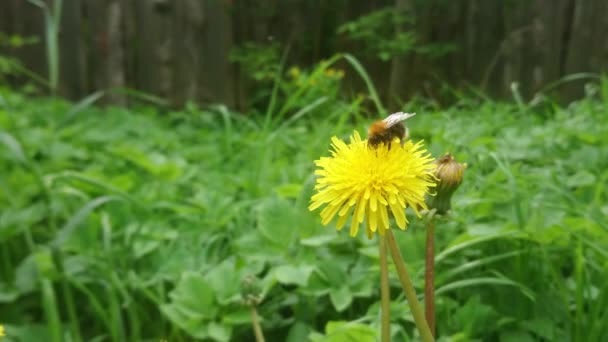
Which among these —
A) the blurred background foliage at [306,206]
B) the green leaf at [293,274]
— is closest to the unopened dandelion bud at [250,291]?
the blurred background foliage at [306,206]

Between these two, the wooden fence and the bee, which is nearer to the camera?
the bee

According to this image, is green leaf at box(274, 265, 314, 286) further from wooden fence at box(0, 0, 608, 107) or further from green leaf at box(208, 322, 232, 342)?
wooden fence at box(0, 0, 608, 107)

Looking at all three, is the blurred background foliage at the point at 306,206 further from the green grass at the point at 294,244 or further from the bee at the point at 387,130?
the bee at the point at 387,130

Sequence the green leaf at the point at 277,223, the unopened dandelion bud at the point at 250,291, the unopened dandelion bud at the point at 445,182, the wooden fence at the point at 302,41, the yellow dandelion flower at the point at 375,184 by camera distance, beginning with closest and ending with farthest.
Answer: the yellow dandelion flower at the point at 375,184 < the unopened dandelion bud at the point at 445,182 < the unopened dandelion bud at the point at 250,291 < the green leaf at the point at 277,223 < the wooden fence at the point at 302,41

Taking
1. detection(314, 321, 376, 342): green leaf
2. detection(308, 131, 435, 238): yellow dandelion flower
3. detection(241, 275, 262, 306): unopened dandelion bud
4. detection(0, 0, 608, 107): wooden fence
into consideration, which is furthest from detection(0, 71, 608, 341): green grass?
detection(0, 0, 608, 107): wooden fence

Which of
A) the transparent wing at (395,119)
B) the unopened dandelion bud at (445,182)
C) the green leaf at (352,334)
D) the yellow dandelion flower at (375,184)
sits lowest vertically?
the green leaf at (352,334)

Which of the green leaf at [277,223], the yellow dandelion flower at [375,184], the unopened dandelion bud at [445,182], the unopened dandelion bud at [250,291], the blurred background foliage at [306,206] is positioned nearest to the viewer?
the yellow dandelion flower at [375,184]

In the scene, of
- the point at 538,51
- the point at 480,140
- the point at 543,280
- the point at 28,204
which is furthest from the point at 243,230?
the point at 538,51

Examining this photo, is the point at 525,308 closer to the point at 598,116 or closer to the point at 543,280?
the point at 543,280

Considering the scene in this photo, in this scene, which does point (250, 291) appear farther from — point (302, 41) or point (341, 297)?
point (302, 41)
